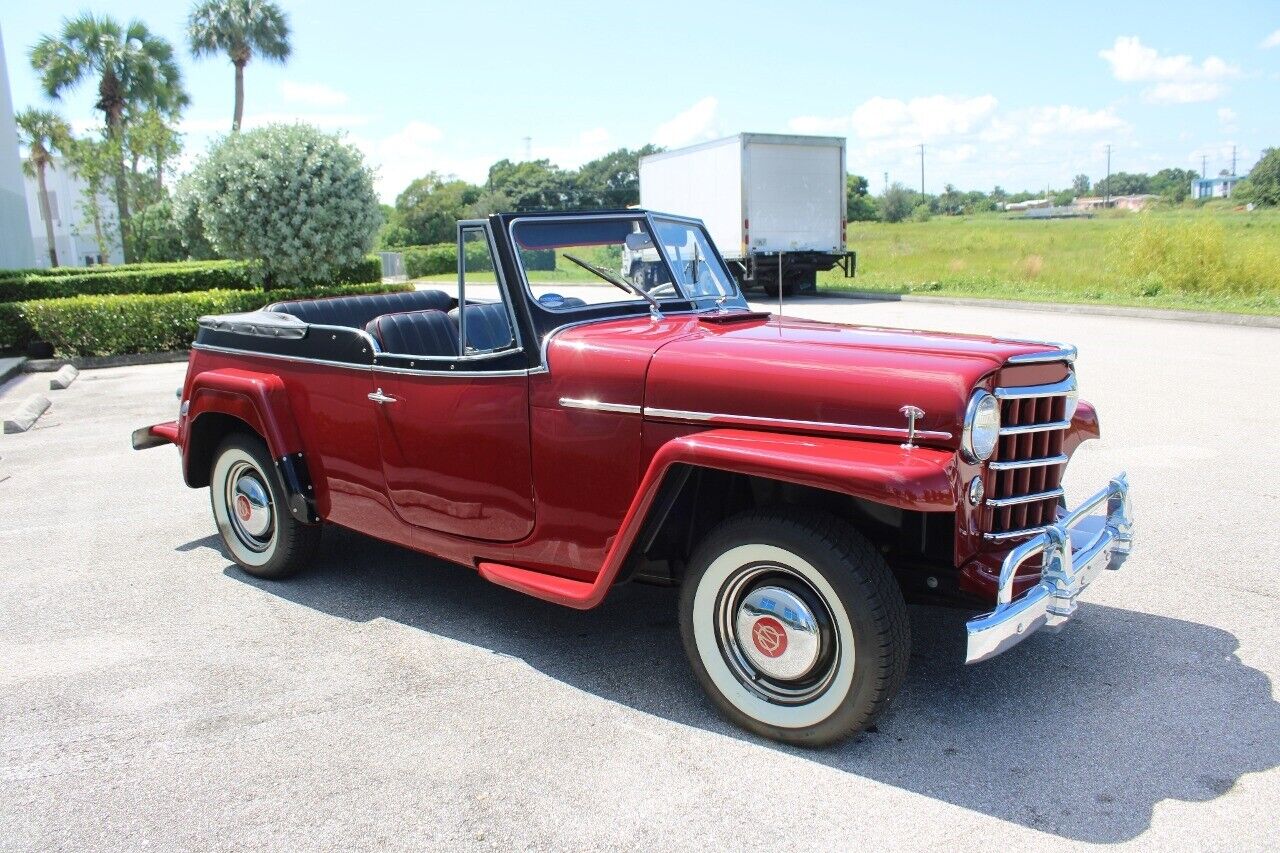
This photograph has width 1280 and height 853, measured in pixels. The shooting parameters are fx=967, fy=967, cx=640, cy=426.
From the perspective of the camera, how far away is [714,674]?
3.24 metres

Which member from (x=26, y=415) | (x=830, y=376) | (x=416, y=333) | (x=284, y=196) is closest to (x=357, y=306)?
(x=416, y=333)

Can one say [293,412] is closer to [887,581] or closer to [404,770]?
[404,770]

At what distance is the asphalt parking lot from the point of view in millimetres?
2730

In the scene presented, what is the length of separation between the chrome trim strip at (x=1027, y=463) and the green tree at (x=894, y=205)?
76070 mm

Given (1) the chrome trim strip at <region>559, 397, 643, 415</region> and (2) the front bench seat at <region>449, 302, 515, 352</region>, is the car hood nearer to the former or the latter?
(1) the chrome trim strip at <region>559, 397, 643, 415</region>

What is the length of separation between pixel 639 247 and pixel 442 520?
1.45 meters

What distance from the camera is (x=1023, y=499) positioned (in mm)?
3213

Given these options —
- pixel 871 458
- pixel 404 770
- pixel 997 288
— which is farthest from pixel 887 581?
pixel 997 288

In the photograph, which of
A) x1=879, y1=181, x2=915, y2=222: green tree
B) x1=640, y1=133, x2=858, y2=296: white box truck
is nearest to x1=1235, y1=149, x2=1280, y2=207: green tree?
x1=879, y1=181, x2=915, y2=222: green tree

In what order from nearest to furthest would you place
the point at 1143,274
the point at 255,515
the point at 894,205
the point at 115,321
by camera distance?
the point at 255,515 < the point at 115,321 < the point at 1143,274 < the point at 894,205

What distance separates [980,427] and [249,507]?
363cm

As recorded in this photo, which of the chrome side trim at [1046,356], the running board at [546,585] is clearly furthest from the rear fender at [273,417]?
the chrome side trim at [1046,356]

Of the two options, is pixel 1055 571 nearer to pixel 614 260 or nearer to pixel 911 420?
pixel 911 420

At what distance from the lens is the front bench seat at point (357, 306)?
5168 millimetres
